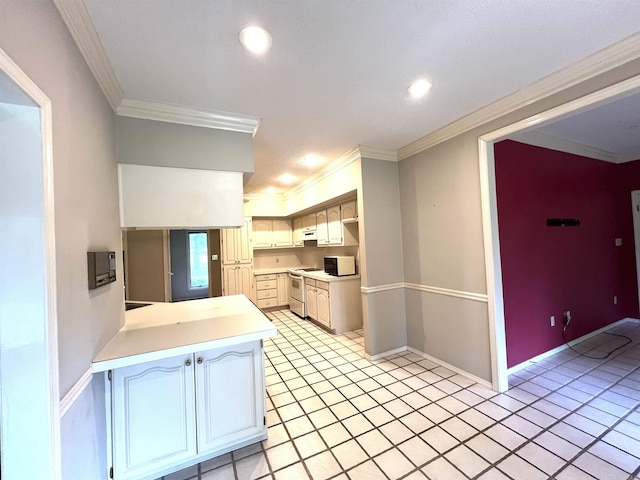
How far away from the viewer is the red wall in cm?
266

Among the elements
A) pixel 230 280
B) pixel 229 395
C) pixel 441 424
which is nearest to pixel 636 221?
pixel 441 424

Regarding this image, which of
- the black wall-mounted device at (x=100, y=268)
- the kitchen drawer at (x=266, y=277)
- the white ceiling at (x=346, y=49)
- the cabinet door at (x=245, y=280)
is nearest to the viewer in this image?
the white ceiling at (x=346, y=49)

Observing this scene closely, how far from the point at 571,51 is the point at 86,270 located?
10.0 feet

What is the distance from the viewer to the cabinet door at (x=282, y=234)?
5.87 metres

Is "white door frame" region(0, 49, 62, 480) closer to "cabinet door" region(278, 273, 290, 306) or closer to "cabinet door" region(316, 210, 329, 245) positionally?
"cabinet door" region(316, 210, 329, 245)

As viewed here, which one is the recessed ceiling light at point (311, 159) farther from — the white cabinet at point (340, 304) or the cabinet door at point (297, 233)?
the cabinet door at point (297, 233)

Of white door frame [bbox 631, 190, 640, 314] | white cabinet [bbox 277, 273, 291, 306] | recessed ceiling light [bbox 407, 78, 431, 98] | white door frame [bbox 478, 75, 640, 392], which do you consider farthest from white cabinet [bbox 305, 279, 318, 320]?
white door frame [bbox 631, 190, 640, 314]

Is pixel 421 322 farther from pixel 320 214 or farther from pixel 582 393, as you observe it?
pixel 320 214

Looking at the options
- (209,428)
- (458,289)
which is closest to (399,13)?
(458,289)

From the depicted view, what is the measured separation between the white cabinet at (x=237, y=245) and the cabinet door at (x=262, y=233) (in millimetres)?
394

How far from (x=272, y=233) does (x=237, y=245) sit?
96 cm

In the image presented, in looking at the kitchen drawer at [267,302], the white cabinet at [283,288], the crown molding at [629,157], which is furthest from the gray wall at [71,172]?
the crown molding at [629,157]

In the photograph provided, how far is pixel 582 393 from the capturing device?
2242 mm

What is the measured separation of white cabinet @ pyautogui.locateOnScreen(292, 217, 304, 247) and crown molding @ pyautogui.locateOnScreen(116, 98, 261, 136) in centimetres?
340
